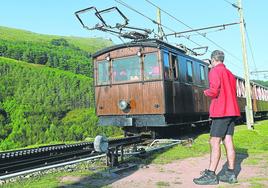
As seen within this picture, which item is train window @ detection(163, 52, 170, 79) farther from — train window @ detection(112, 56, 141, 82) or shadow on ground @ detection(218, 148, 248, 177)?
shadow on ground @ detection(218, 148, 248, 177)

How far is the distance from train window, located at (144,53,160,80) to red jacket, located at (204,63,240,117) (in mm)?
6010

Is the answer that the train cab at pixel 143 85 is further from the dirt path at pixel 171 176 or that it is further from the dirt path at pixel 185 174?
the dirt path at pixel 171 176

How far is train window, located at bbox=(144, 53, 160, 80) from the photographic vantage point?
37.7 ft

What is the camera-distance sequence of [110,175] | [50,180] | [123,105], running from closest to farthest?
[50,180] < [110,175] < [123,105]

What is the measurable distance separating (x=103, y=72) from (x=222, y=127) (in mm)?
8024

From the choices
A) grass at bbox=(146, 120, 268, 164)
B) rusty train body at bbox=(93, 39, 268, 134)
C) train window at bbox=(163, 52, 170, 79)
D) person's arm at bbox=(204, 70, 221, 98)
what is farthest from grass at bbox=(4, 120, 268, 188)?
train window at bbox=(163, 52, 170, 79)

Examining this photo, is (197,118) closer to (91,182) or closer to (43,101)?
(91,182)

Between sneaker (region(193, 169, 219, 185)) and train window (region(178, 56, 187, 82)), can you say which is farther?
train window (region(178, 56, 187, 82))

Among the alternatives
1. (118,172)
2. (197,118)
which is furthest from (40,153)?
(197,118)

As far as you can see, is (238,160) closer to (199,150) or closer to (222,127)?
(199,150)

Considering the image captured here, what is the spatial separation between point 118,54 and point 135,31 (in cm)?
102

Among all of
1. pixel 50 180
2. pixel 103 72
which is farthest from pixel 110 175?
pixel 103 72

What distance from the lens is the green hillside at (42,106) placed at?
53219mm

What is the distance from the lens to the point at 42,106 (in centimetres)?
6006
